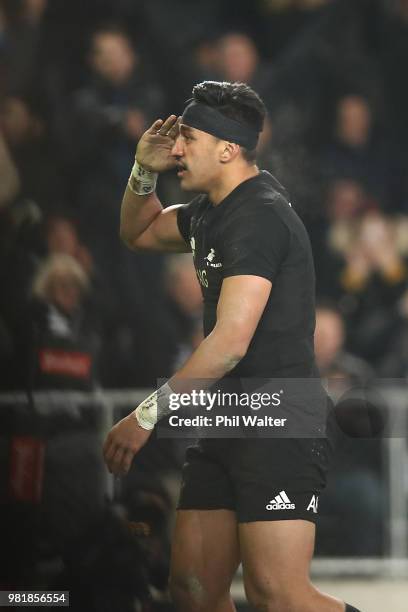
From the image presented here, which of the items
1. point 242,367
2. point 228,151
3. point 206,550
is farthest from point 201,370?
point 228,151

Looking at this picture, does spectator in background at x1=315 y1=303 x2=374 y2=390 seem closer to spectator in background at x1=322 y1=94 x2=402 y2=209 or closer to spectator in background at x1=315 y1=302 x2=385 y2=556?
spectator in background at x1=315 y1=302 x2=385 y2=556

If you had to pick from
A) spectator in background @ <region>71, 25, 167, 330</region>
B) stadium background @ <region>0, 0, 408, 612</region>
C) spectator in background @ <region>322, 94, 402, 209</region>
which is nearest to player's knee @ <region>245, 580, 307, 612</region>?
stadium background @ <region>0, 0, 408, 612</region>

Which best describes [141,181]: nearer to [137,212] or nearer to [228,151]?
[137,212]

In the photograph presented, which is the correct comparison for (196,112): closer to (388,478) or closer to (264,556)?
(264,556)

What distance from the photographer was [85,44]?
570 cm

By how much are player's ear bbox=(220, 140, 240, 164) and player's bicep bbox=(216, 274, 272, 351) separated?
16.0 inches

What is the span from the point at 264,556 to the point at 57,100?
10.0 feet

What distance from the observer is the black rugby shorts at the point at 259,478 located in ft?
9.96

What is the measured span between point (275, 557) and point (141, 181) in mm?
1255

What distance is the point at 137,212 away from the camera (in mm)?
3607

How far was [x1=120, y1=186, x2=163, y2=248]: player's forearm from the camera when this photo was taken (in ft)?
11.8

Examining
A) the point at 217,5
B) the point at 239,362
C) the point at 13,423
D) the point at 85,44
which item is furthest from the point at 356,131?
the point at 239,362

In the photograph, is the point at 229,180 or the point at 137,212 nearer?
the point at 229,180

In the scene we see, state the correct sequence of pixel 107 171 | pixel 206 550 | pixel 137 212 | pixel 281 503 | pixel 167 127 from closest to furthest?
pixel 281 503 → pixel 206 550 → pixel 167 127 → pixel 137 212 → pixel 107 171
